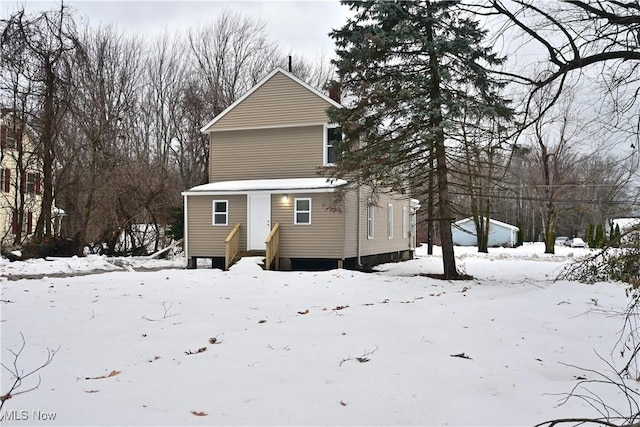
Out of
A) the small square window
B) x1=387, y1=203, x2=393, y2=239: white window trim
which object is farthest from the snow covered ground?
x1=387, y1=203, x2=393, y2=239: white window trim

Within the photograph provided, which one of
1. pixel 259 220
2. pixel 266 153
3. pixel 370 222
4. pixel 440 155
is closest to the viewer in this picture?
pixel 440 155

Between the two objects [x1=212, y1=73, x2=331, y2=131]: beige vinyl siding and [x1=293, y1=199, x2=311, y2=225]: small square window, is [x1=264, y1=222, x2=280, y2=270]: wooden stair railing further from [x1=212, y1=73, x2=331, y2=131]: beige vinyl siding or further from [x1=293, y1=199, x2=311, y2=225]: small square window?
[x1=212, y1=73, x2=331, y2=131]: beige vinyl siding

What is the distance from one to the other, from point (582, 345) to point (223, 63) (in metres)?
29.8

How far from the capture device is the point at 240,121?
16.9 meters

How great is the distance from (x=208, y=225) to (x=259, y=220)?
1998 millimetres

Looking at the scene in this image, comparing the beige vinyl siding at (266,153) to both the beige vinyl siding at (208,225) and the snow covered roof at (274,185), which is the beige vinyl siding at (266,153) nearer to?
the snow covered roof at (274,185)

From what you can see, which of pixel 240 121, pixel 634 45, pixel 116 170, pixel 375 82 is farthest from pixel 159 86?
pixel 634 45

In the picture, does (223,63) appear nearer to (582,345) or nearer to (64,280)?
(64,280)

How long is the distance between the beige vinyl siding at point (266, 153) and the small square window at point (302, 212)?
1.32m

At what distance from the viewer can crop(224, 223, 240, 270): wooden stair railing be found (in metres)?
14.7

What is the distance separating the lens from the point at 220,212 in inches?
647

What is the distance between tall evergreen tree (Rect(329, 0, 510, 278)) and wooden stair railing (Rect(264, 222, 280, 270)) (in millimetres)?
3601

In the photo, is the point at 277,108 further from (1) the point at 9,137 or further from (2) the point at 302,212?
(1) the point at 9,137

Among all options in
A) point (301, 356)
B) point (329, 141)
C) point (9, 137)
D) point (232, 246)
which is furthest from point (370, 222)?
point (301, 356)
